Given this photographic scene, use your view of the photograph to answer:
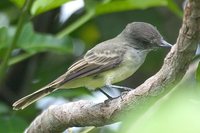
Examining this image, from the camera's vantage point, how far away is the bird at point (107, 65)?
2.82 m

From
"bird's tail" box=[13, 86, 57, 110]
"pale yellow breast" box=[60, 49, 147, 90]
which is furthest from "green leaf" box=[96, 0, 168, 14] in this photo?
"bird's tail" box=[13, 86, 57, 110]

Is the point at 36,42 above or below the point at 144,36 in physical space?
above

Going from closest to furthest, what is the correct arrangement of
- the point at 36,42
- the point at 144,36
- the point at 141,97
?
the point at 141,97 < the point at 144,36 < the point at 36,42

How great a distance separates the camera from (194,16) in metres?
1.20

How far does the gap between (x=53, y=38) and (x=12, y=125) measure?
653 mm

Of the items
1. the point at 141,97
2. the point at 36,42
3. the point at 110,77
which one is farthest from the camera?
the point at 36,42

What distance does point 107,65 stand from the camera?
2.87 meters

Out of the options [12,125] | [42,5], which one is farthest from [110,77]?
[12,125]

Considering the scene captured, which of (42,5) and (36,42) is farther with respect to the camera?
(36,42)

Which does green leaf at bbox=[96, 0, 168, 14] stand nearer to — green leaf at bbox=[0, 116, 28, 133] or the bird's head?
the bird's head

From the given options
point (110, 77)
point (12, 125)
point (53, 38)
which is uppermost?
point (53, 38)

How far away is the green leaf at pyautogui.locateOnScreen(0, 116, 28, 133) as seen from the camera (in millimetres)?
3113

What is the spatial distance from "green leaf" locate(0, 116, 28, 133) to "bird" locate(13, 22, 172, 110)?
263 mm

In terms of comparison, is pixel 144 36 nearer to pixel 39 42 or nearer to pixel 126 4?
pixel 126 4
